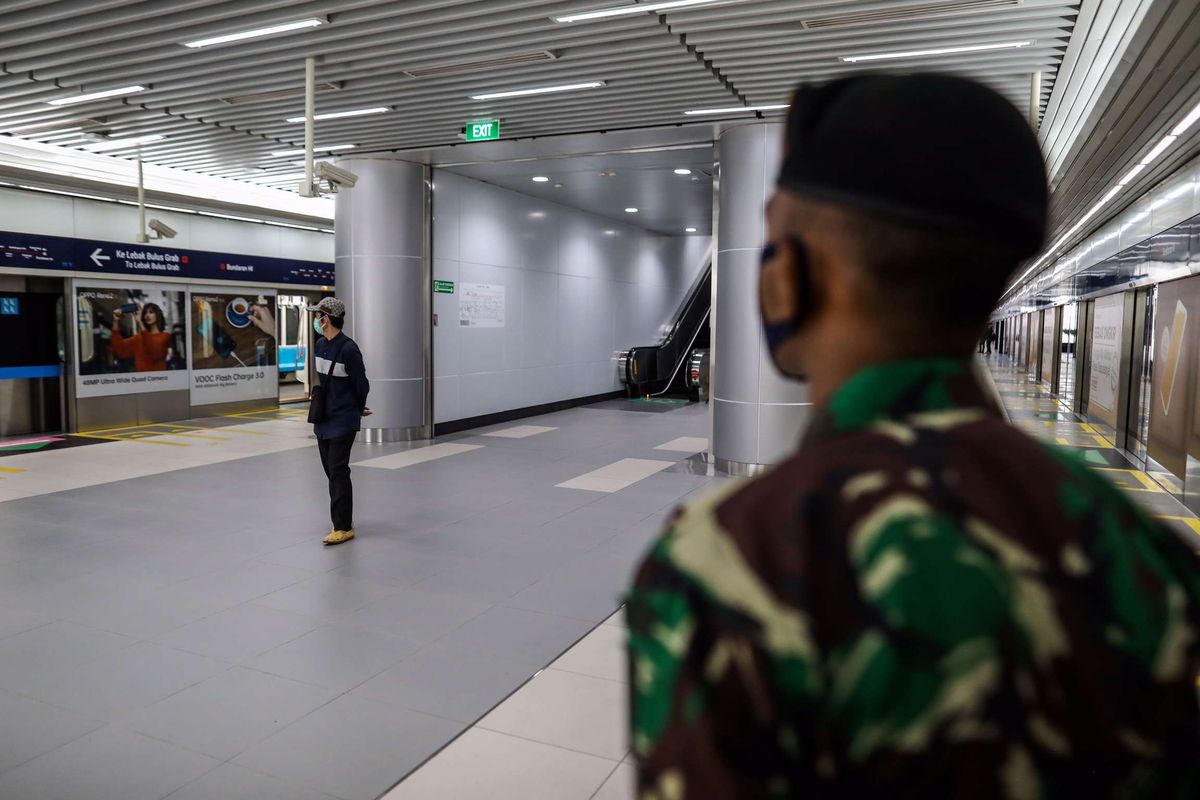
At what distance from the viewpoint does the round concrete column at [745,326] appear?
9117 mm

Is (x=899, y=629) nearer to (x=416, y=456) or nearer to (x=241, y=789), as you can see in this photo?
(x=241, y=789)

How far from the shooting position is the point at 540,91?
27.3ft

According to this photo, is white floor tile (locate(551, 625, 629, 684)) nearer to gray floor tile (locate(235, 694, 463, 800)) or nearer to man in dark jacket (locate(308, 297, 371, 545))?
gray floor tile (locate(235, 694, 463, 800))

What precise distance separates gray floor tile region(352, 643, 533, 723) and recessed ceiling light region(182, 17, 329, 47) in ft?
16.4

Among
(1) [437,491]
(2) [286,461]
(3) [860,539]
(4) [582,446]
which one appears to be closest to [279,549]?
(1) [437,491]

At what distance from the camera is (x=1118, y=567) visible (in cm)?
67

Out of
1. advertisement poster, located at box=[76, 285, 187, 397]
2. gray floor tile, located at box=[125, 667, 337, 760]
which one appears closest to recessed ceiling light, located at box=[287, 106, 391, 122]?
advertisement poster, located at box=[76, 285, 187, 397]

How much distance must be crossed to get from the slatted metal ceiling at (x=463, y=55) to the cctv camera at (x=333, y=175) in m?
0.69

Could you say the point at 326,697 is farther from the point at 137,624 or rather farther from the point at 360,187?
the point at 360,187

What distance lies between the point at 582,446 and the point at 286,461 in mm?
3703

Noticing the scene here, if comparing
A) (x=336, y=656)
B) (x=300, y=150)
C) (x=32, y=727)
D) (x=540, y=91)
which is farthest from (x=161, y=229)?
(x=32, y=727)

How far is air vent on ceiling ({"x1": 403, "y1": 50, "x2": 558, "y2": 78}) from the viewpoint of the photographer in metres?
7.33

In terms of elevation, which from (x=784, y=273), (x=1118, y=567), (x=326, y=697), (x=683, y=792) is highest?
(x=784, y=273)

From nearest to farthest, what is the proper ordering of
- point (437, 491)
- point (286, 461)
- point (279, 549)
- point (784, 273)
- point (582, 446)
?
point (784, 273) < point (279, 549) < point (437, 491) < point (286, 461) < point (582, 446)
